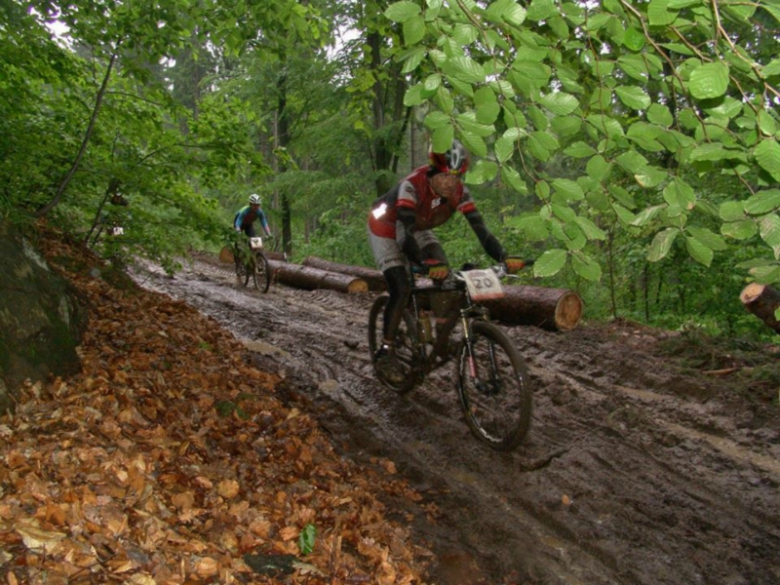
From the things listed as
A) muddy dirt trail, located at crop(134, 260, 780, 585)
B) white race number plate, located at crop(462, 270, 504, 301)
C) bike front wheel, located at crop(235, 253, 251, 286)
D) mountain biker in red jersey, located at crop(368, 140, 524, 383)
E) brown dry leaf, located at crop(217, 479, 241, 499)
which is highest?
mountain biker in red jersey, located at crop(368, 140, 524, 383)

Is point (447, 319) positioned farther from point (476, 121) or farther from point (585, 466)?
point (476, 121)

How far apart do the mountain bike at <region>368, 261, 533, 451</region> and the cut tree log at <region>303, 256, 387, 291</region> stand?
6027mm

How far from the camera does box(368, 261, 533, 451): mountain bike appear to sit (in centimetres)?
466

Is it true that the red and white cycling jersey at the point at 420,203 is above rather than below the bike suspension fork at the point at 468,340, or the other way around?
above

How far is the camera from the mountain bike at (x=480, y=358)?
15.3 feet

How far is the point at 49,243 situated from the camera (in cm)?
704

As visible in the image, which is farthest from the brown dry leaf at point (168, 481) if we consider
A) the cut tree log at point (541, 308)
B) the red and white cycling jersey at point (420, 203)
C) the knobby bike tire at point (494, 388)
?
the cut tree log at point (541, 308)

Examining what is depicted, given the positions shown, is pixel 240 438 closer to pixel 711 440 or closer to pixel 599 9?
pixel 599 9

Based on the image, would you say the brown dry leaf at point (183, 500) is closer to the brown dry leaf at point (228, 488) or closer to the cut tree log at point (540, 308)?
the brown dry leaf at point (228, 488)

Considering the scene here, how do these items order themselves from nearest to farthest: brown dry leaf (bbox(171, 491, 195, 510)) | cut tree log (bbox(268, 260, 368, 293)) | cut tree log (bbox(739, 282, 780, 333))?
brown dry leaf (bbox(171, 491, 195, 510))
cut tree log (bbox(739, 282, 780, 333))
cut tree log (bbox(268, 260, 368, 293))

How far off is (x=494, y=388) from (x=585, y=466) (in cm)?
98

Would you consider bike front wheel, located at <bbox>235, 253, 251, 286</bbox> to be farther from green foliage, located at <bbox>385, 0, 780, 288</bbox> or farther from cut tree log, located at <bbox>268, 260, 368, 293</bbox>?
green foliage, located at <bbox>385, 0, 780, 288</bbox>

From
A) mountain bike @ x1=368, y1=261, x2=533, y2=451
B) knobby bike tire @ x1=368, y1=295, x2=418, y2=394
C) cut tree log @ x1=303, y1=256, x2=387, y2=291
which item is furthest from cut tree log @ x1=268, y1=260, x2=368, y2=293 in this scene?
mountain bike @ x1=368, y1=261, x2=533, y2=451

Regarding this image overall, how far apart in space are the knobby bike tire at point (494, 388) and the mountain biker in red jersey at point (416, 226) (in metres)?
0.69
